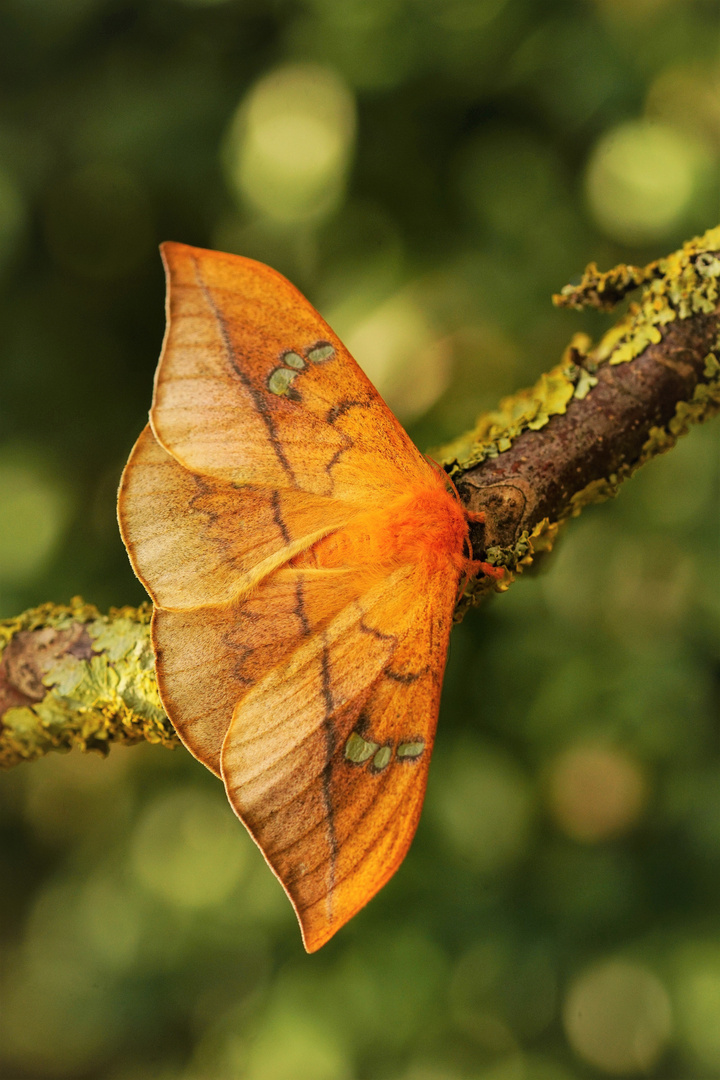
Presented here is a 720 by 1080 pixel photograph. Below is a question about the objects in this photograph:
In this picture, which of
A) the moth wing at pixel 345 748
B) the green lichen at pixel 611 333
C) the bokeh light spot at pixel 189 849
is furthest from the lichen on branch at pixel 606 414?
the bokeh light spot at pixel 189 849

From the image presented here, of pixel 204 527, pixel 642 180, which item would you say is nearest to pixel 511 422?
pixel 204 527

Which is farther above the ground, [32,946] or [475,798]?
[475,798]

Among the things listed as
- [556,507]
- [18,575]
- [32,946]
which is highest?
[556,507]

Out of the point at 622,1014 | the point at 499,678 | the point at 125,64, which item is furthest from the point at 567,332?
the point at 622,1014

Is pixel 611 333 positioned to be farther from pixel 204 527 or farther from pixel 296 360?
pixel 204 527

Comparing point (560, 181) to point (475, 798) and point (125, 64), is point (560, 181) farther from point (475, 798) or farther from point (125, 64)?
point (475, 798)

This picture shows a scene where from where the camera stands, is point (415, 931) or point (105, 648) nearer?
point (105, 648)
